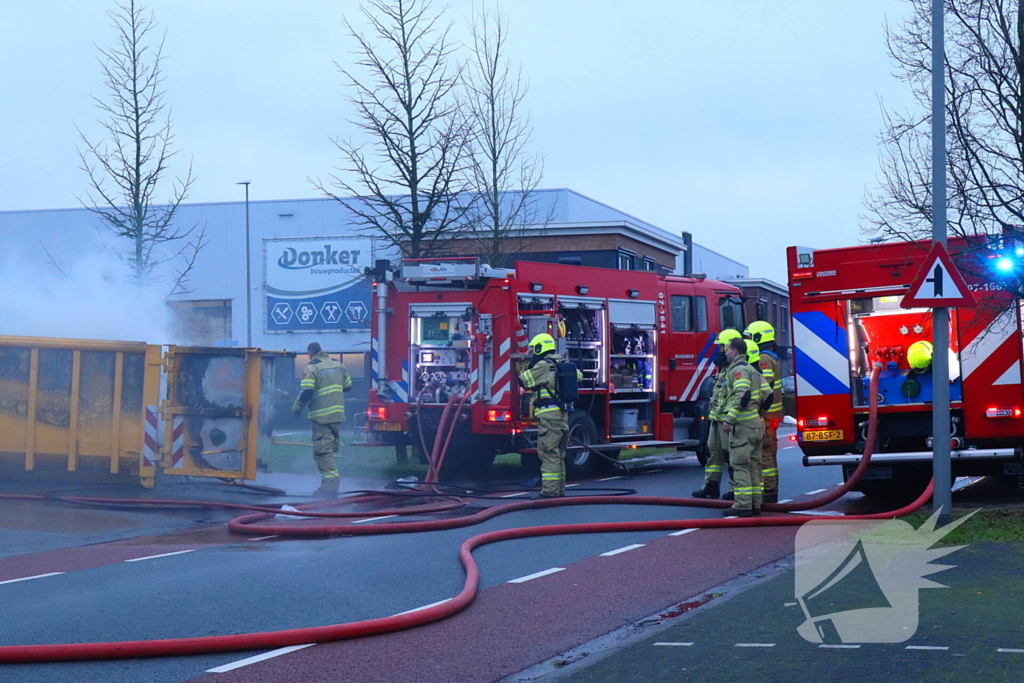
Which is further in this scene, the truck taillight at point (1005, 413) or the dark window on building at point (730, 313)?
the dark window on building at point (730, 313)

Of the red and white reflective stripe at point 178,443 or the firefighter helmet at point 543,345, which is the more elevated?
the firefighter helmet at point 543,345

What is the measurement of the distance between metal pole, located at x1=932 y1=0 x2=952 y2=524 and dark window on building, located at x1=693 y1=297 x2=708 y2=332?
8.01 meters

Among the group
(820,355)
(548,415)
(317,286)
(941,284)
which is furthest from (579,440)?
(317,286)

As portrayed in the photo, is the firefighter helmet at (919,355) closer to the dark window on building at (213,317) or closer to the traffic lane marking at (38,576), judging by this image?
the traffic lane marking at (38,576)

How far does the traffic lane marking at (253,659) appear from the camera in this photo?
227 inches

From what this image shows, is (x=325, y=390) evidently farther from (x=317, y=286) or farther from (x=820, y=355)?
(x=317, y=286)

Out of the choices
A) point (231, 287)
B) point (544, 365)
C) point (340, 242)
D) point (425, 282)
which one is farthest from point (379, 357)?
point (231, 287)

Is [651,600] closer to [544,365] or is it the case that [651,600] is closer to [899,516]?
[899,516]

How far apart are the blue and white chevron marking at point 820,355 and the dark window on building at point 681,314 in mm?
5116

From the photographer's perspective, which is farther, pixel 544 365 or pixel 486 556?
pixel 544 365

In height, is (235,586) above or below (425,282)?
below

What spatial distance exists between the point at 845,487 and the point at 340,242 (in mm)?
19667

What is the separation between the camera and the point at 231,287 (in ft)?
135

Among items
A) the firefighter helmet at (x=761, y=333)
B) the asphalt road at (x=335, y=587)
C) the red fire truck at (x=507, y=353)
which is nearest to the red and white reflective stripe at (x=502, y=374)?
the red fire truck at (x=507, y=353)
